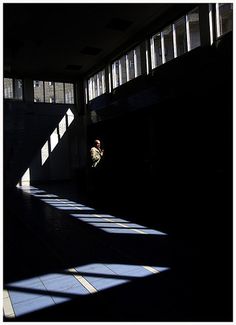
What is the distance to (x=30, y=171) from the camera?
13922mm

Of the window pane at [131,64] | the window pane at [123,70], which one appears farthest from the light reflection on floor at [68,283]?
the window pane at [123,70]

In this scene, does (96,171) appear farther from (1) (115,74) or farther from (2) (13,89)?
(2) (13,89)

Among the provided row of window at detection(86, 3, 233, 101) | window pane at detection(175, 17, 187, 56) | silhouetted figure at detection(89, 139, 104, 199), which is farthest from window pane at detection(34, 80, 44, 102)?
window pane at detection(175, 17, 187, 56)

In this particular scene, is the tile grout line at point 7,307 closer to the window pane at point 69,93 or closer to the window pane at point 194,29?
the window pane at point 194,29

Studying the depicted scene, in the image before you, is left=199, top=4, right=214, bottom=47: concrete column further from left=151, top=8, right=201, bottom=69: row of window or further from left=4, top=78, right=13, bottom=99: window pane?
left=4, top=78, right=13, bottom=99: window pane

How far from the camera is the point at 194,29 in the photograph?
834 cm

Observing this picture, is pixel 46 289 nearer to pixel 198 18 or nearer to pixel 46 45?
pixel 198 18

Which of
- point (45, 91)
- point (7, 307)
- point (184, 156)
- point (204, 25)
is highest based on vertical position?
point (45, 91)

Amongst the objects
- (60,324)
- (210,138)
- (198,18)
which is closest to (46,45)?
(198,18)

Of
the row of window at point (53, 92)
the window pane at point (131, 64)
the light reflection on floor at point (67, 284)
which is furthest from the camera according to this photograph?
the row of window at point (53, 92)

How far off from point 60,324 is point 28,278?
107 centimetres

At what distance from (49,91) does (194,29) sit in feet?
28.2

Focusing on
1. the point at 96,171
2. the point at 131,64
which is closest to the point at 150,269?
the point at 96,171

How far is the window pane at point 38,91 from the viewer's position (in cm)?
1430
